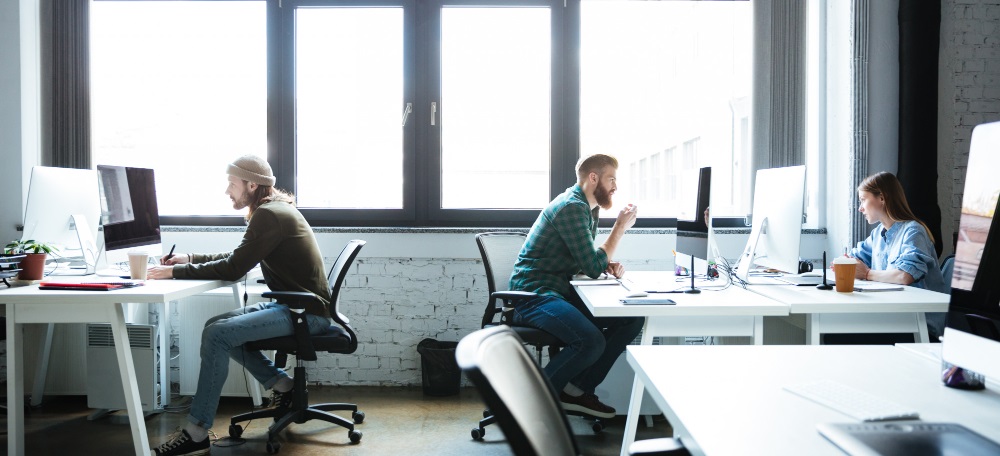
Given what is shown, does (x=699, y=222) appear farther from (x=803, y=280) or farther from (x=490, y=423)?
(x=490, y=423)

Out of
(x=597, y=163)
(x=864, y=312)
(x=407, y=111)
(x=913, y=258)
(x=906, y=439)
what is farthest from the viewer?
(x=407, y=111)

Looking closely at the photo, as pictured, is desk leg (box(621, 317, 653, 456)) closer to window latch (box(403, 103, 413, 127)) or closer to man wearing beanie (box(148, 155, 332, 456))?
man wearing beanie (box(148, 155, 332, 456))

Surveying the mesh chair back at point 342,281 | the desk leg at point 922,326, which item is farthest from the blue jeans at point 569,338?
the desk leg at point 922,326

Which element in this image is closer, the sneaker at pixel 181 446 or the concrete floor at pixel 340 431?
the sneaker at pixel 181 446

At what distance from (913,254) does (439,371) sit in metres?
2.38

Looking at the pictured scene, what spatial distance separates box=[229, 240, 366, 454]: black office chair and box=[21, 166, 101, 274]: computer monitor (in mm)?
1034

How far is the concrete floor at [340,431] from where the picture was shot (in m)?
3.18

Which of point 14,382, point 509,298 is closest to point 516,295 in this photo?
point 509,298

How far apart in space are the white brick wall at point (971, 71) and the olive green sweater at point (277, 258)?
3359 millimetres

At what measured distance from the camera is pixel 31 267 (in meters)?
3.04

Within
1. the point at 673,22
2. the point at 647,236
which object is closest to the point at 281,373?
the point at 647,236

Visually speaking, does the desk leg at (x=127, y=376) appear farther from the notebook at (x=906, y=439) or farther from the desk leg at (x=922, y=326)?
the desk leg at (x=922, y=326)

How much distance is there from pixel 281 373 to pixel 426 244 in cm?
124

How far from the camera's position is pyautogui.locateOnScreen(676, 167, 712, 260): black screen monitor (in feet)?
10.7
